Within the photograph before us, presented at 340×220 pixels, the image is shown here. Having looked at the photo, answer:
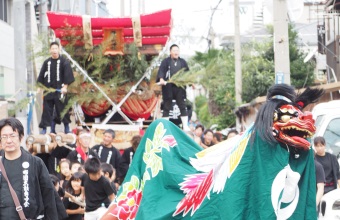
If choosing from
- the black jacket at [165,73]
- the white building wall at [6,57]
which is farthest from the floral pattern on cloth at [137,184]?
the white building wall at [6,57]

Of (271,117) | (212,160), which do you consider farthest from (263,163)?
(212,160)

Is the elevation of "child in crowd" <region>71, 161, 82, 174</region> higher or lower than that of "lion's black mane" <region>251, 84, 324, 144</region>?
lower

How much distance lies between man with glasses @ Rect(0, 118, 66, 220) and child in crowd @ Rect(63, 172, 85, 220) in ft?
13.6

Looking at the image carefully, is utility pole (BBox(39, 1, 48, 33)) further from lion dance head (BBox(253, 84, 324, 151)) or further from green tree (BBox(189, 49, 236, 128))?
lion dance head (BBox(253, 84, 324, 151))

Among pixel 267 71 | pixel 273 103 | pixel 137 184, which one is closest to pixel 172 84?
pixel 137 184

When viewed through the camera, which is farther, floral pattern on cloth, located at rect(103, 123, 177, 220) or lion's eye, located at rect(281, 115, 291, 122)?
floral pattern on cloth, located at rect(103, 123, 177, 220)

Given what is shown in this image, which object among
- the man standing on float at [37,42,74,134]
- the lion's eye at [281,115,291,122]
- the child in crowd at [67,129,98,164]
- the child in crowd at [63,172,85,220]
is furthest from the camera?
the man standing on float at [37,42,74,134]

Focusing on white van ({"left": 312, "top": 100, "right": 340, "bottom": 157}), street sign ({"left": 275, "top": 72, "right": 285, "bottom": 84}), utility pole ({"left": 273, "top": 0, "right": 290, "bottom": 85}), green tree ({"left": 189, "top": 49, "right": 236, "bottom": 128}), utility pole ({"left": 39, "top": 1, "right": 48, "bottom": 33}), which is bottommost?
green tree ({"left": 189, "top": 49, "right": 236, "bottom": 128})

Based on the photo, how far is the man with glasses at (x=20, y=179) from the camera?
9055 mm

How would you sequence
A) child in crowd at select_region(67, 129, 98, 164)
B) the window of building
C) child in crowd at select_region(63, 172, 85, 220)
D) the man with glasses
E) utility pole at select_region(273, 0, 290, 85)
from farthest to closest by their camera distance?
1. the window of building
2. utility pole at select_region(273, 0, 290, 85)
3. child in crowd at select_region(67, 129, 98, 164)
4. child in crowd at select_region(63, 172, 85, 220)
5. the man with glasses

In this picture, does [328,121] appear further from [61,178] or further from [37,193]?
[37,193]

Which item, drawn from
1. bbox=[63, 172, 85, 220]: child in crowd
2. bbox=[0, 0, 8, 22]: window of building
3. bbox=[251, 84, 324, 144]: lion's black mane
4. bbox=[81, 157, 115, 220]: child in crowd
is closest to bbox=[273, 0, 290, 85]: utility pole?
bbox=[63, 172, 85, 220]: child in crowd

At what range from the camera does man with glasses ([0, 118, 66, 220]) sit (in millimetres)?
9055

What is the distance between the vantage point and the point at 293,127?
25.1 feet
